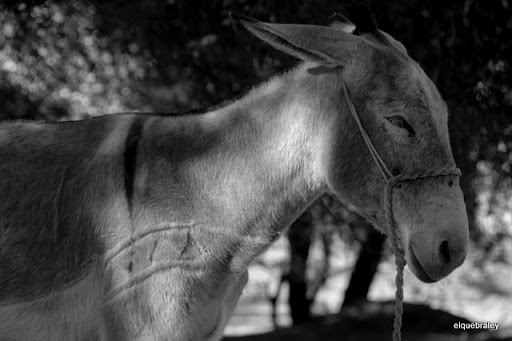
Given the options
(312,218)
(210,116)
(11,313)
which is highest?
(210,116)

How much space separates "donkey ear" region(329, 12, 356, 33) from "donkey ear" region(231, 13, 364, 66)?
1.14 ft

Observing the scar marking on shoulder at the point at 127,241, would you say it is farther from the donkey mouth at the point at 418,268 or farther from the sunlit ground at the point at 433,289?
the sunlit ground at the point at 433,289

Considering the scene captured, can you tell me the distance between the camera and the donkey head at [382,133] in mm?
2904

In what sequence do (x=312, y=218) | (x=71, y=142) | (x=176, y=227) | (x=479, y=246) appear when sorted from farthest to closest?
(x=479, y=246) < (x=312, y=218) < (x=71, y=142) < (x=176, y=227)

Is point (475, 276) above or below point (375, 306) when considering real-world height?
below

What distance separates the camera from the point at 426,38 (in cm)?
564

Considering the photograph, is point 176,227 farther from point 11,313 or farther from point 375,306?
point 375,306

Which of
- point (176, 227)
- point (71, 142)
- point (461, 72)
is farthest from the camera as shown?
point (461, 72)

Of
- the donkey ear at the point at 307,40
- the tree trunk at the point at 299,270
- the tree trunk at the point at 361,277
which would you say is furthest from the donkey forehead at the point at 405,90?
the tree trunk at the point at 361,277

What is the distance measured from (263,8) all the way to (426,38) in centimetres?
120

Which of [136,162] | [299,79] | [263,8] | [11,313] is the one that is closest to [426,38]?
[263,8]

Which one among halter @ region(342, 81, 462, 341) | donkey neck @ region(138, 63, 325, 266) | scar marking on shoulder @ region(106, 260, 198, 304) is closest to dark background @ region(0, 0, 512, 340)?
donkey neck @ region(138, 63, 325, 266)

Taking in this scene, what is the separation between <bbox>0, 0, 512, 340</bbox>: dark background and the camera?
17.5 ft

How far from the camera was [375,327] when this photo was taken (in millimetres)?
7695
